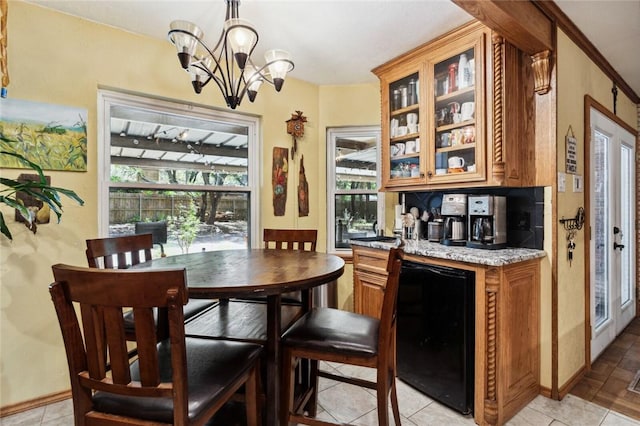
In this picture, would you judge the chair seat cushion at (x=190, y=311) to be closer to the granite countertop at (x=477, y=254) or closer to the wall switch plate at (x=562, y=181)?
the granite countertop at (x=477, y=254)

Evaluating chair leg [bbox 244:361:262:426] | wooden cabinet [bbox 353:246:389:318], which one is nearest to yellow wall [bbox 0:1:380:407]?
chair leg [bbox 244:361:262:426]

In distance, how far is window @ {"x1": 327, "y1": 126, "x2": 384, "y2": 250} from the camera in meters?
3.34

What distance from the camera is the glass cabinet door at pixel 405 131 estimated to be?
260 cm

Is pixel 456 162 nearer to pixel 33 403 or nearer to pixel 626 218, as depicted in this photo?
pixel 626 218

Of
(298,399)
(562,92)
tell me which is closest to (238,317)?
(298,399)

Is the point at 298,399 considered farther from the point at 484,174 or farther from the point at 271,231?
the point at 484,174

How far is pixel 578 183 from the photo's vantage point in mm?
2285

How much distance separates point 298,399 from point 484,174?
1792mm

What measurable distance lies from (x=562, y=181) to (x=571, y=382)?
138cm

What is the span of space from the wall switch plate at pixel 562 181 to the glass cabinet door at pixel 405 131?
2.87ft

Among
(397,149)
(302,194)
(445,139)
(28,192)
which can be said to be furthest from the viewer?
(302,194)

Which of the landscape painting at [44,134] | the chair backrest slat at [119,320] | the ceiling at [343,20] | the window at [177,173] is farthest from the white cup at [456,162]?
the landscape painting at [44,134]

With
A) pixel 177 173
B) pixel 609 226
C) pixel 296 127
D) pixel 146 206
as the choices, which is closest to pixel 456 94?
pixel 296 127

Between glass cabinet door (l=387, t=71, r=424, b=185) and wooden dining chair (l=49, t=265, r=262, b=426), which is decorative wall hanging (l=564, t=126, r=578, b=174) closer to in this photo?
glass cabinet door (l=387, t=71, r=424, b=185)
